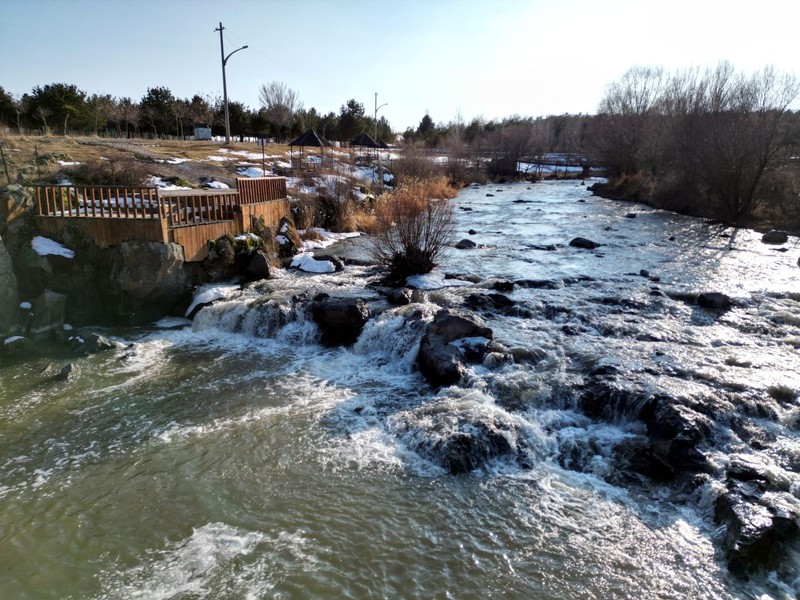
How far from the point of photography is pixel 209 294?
13.4m

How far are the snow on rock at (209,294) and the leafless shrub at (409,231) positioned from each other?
4.60 m

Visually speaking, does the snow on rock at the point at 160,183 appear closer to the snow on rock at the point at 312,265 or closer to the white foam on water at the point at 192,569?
the snow on rock at the point at 312,265

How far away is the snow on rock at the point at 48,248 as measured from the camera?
42.3 feet

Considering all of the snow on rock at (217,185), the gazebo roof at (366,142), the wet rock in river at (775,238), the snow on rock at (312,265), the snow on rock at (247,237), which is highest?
the gazebo roof at (366,142)

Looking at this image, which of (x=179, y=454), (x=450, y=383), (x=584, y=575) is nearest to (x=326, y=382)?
(x=450, y=383)

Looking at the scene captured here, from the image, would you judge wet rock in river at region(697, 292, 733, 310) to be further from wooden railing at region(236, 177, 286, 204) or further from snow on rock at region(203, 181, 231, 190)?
snow on rock at region(203, 181, 231, 190)

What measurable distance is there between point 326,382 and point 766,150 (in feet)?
88.5

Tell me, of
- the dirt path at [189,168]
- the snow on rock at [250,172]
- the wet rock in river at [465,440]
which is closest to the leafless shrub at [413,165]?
the snow on rock at [250,172]

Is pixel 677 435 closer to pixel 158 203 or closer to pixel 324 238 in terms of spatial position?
pixel 158 203

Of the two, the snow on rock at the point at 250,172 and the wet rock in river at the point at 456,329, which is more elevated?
the snow on rock at the point at 250,172

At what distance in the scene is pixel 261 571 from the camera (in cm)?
510

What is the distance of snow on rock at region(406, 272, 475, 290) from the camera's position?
14.7 m

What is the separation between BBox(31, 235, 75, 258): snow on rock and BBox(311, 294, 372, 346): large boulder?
278 inches

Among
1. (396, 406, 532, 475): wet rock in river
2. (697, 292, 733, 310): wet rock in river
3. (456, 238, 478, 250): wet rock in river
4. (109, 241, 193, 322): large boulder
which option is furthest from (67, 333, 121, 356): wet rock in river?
(697, 292, 733, 310): wet rock in river
